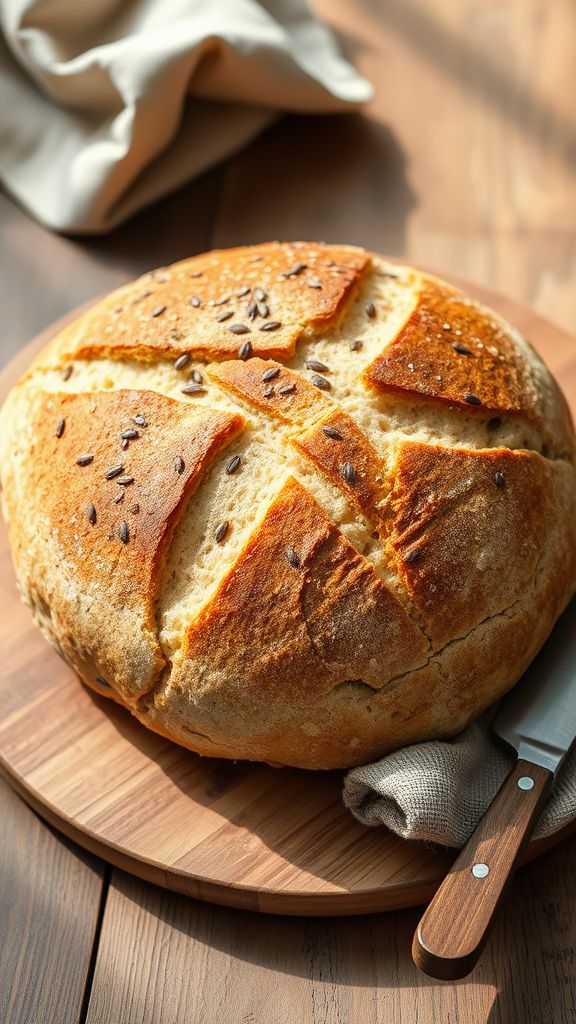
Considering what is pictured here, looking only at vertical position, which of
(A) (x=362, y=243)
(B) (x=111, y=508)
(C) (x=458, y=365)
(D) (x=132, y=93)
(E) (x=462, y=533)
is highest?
(D) (x=132, y=93)

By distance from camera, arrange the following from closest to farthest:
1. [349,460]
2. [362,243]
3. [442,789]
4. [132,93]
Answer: [442,789] < [349,460] < [132,93] < [362,243]

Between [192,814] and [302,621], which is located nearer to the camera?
[302,621]

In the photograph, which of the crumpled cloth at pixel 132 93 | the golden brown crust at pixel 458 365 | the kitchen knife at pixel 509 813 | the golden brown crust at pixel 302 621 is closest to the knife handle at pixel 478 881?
the kitchen knife at pixel 509 813

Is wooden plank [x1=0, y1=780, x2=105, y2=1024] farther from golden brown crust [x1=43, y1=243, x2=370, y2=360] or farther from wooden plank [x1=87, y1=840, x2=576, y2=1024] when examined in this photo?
golden brown crust [x1=43, y1=243, x2=370, y2=360]

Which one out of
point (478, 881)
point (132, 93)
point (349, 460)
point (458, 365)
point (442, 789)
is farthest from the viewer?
point (132, 93)

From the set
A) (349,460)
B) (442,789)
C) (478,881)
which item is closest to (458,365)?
(349,460)

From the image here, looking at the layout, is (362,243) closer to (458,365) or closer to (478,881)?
(458,365)
